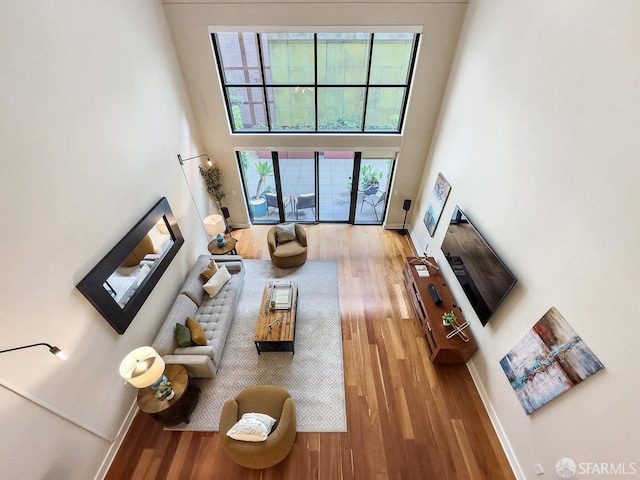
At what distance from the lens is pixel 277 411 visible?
10.9 feet

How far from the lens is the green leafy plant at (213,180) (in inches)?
234

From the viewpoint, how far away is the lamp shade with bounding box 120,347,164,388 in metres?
2.92

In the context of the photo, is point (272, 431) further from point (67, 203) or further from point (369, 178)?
point (369, 178)

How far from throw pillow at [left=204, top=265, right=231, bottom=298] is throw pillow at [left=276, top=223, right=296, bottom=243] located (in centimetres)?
128

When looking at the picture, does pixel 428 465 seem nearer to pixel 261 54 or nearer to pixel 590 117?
pixel 590 117

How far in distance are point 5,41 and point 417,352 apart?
18.9 ft

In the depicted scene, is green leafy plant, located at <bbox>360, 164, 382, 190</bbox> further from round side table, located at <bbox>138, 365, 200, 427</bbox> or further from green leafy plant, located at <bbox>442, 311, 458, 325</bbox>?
round side table, located at <bbox>138, 365, 200, 427</bbox>

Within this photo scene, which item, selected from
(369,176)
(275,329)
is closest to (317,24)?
(369,176)

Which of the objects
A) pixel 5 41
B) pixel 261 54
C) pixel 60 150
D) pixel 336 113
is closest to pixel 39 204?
pixel 60 150

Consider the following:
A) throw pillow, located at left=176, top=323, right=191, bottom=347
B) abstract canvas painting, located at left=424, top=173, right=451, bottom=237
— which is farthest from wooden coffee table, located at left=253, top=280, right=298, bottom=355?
abstract canvas painting, located at left=424, top=173, right=451, bottom=237

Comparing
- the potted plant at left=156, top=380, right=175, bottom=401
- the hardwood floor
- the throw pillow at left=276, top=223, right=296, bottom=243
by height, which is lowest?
the hardwood floor

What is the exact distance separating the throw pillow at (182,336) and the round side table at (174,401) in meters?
0.30

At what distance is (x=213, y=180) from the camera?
6.06m

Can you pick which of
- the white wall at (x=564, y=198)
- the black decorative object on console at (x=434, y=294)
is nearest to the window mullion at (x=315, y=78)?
the white wall at (x=564, y=198)
